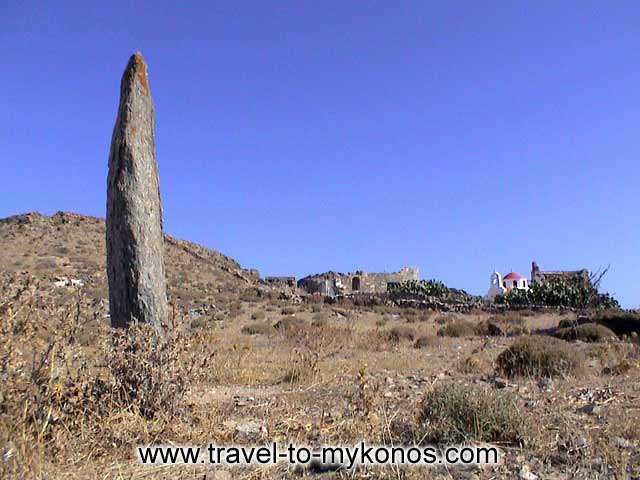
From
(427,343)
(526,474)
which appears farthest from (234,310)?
(526,474)

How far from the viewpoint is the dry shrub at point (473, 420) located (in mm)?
4109

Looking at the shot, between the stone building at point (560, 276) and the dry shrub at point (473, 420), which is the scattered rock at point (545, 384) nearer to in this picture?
the dry shrub at point (473, 420)

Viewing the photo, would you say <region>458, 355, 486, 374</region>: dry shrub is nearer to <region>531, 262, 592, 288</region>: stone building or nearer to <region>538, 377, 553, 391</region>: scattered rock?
<region>538, 377, 553, 391</region>: scattered rock

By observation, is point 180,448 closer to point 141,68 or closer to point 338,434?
point 338,434

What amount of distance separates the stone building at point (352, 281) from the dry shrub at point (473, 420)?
38391mm

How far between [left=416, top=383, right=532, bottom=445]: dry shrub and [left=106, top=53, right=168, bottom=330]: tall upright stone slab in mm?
2723

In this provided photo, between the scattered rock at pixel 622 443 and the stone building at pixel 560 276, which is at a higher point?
the stone building at pixel 560 276

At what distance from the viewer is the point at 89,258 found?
3281 cm

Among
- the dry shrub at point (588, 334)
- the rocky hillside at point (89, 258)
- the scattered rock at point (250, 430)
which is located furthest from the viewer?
the rocky hillside at point (89, 258)

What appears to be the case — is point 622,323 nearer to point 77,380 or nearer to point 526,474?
point 526,474

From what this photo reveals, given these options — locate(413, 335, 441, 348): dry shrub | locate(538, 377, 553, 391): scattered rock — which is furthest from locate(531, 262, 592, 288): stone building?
locate(538, 377, 553, 391): scattered rock

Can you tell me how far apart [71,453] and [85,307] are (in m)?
0.95

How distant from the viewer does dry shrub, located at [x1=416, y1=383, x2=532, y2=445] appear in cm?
411

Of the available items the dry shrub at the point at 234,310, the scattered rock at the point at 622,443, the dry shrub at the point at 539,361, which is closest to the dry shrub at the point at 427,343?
the dry shrub at the point at 539,361
